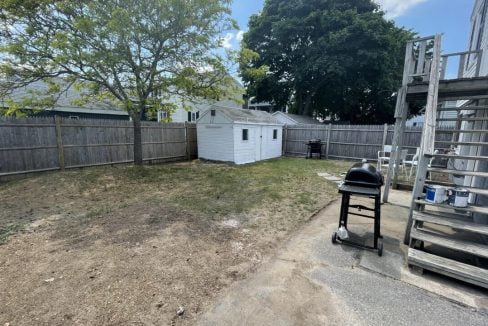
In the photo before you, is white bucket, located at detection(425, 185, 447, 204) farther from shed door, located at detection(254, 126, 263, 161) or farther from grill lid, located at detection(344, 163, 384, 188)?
shed door, located at detection(254, 126, 263, 161)

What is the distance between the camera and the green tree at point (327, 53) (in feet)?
53.6

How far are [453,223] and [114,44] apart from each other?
7.65 metres

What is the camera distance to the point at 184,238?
3340 millimetres

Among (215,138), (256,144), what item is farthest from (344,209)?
(256,144)

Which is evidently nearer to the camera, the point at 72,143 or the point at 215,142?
the point at 72,143

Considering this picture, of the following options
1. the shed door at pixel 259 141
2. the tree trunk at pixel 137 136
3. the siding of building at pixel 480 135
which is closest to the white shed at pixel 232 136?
the shed door at pixel 259 141

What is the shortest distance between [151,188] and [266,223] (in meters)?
3.57

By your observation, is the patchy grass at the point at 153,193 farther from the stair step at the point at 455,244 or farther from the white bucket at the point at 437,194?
the white bucket at the point at 437,194

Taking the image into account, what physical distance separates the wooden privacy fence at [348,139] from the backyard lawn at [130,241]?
6368 millimetres

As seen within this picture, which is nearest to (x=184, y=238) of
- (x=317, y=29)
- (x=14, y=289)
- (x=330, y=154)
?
(x=14, y=289)

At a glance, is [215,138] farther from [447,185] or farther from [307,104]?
[307,104]

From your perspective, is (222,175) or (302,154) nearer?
(222,175)

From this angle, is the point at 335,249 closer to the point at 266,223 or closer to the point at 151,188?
the point at 266,223

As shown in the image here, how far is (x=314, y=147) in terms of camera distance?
12469mm
